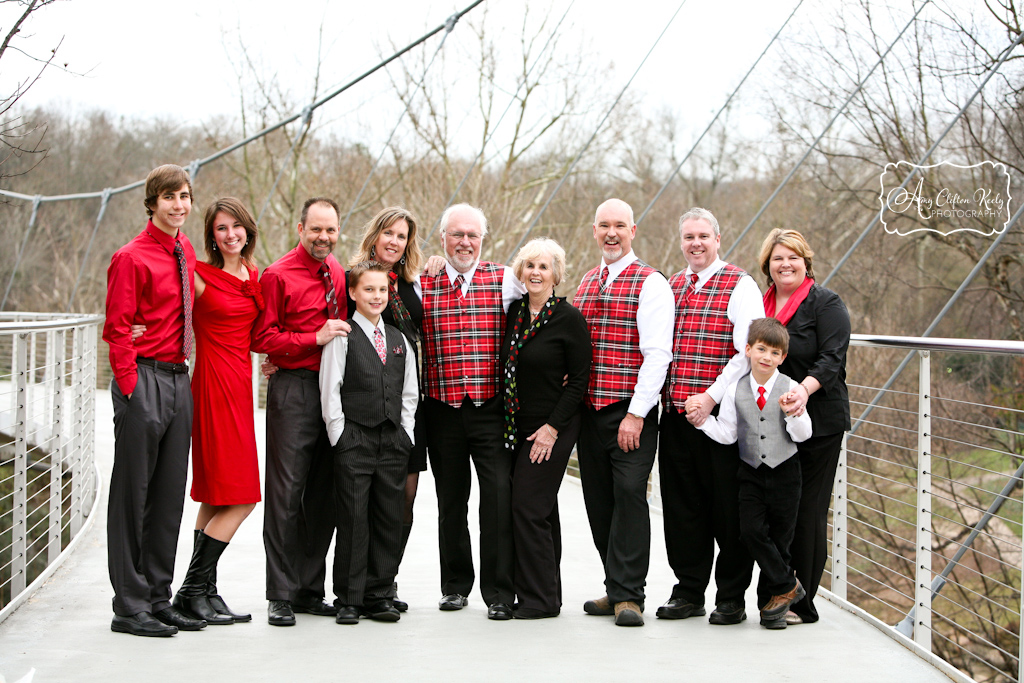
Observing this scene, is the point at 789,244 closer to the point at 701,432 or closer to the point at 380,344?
the point at 701,432

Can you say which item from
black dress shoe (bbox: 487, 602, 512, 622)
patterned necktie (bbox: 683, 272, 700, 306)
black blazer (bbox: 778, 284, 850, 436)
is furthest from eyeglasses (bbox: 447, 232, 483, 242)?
black dress shoe (bbox: 487, 602, 512, 622)

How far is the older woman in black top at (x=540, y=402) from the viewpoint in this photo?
2842 millimetres

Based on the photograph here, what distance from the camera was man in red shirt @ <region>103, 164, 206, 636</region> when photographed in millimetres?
2584

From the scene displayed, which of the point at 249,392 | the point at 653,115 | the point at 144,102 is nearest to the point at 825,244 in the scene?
the point at 653,115

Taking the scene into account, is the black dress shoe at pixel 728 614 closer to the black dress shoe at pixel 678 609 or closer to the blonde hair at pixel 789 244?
the black dress shoe at pixel 678 609

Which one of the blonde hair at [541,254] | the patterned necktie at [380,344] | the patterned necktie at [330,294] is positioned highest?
the blonde hair at [541,254]

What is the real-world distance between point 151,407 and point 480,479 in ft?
3.22

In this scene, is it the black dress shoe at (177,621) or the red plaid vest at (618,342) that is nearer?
the black dress shoe at (177,621)

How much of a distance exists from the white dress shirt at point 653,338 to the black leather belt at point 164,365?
128cm

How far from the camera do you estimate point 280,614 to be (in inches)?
111

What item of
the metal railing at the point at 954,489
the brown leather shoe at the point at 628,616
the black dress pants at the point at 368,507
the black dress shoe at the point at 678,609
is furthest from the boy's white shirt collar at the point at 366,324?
the metal railing at the point at 954,489

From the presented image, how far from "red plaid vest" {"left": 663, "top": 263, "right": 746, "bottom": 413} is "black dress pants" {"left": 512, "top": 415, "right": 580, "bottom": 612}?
0.33 meters

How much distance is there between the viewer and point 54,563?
350 cm

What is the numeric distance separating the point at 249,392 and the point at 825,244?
9303 mm
